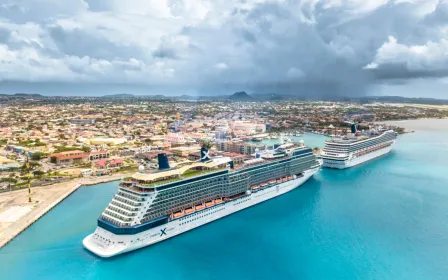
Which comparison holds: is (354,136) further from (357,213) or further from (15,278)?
(15,278)

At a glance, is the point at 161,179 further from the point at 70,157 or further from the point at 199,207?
the point at 70,157

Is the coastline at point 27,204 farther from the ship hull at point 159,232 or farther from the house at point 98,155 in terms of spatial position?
the house at point 98,155

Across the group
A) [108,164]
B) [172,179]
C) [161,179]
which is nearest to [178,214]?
[172,179]

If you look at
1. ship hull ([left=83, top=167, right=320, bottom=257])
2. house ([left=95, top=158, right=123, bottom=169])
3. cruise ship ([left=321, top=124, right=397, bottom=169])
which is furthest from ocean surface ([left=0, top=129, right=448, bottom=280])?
cruise ship ([left=321, top=124, right=397, bottom=169])

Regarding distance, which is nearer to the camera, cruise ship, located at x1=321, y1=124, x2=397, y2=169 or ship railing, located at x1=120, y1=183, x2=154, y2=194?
ship railing, located at x1=120, y1=183, x2=154, y2=194

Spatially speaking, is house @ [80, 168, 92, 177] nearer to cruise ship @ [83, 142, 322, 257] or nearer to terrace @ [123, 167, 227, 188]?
cruise ship @ [83, 142, 322, 257]

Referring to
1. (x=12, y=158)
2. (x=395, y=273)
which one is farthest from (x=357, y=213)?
(x=12, y=158)
